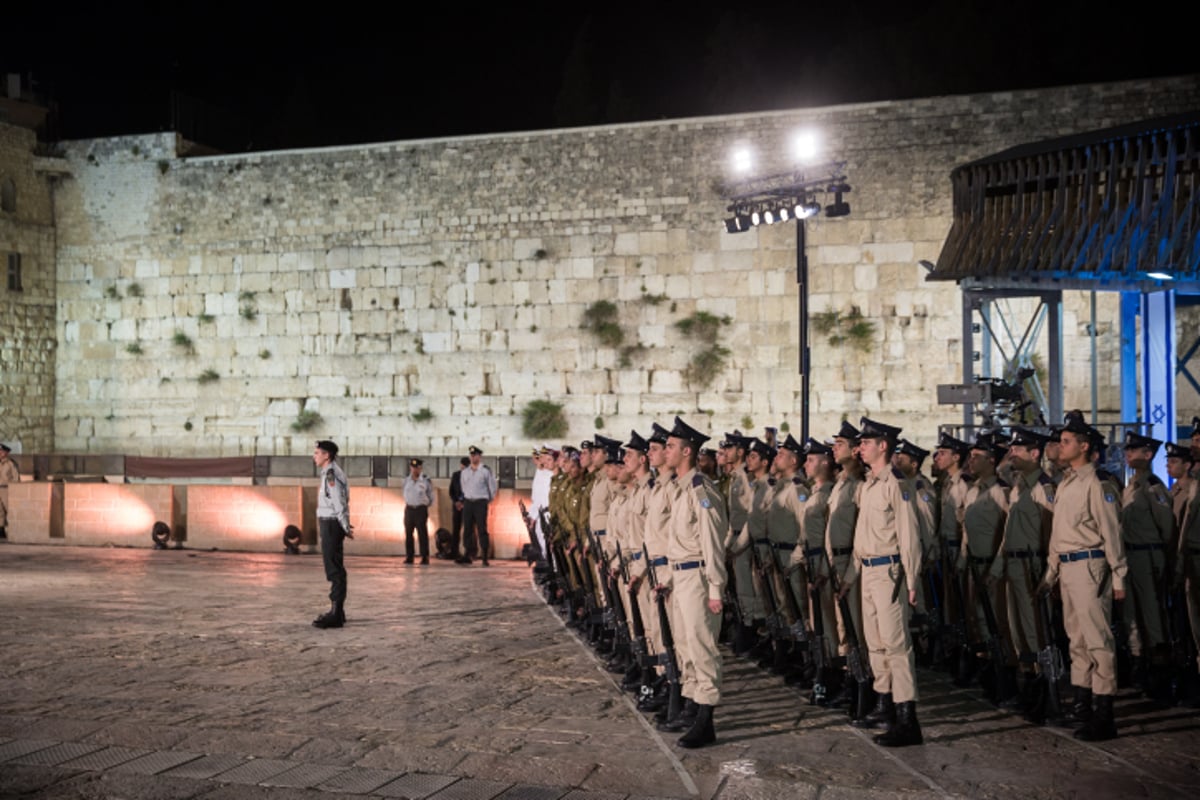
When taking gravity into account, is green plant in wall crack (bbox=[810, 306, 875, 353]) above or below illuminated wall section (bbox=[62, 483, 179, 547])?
above

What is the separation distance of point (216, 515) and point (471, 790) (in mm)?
13284

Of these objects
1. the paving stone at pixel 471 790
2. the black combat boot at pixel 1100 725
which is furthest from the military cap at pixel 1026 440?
the paving stone at pixel 471 790

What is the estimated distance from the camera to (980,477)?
8.52m

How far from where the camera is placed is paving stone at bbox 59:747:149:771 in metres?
6.22

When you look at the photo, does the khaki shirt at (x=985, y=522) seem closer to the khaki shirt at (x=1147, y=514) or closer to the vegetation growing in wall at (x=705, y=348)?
the khaki shirt at (x=1147, y=514)

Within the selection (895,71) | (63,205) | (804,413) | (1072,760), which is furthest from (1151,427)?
(895,71)

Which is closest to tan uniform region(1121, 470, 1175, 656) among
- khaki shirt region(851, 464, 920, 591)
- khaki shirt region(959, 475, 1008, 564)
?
khaki shirt region(959, 475, 1008, 564)

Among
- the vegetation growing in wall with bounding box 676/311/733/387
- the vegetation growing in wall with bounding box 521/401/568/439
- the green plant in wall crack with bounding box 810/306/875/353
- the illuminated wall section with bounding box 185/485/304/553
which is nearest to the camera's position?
the illuminated wall section with bounding box 185/485/304/553

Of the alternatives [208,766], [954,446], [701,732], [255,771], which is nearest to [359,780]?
[255,771]

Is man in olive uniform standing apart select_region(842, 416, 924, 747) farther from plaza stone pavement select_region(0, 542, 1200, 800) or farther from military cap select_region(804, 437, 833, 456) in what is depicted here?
military cap select_region(804, 437, 833, 456)

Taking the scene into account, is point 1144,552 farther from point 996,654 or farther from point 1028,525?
point 996,654

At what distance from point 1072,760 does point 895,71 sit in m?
38.8

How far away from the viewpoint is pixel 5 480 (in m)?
19.7

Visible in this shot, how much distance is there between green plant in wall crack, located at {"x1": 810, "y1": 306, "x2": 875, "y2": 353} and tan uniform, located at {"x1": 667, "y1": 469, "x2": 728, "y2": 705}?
15452mm
